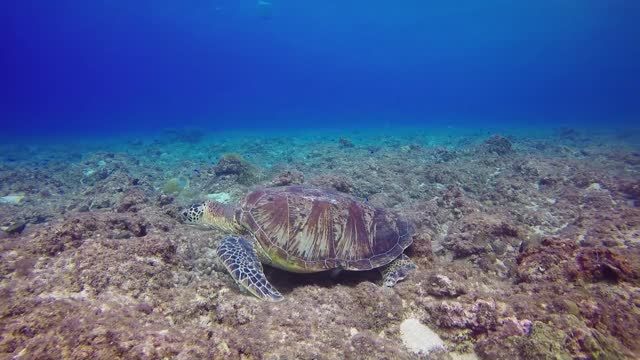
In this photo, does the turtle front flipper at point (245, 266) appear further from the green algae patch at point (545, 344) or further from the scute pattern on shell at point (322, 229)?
the green algae patch at point (545, 344)

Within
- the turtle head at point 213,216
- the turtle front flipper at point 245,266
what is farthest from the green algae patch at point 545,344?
the turtle head at point 213,216

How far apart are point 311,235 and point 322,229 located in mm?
213

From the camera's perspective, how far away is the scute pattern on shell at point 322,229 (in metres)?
4.54

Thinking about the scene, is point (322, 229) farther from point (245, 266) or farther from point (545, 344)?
point (545, 344)

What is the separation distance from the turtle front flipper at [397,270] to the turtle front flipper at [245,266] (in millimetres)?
1631

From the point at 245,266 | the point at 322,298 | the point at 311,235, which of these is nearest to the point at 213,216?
the point at 245,266

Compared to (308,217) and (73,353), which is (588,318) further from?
(73,353)

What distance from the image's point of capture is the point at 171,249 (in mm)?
4102

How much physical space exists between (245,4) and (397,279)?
6665 inches

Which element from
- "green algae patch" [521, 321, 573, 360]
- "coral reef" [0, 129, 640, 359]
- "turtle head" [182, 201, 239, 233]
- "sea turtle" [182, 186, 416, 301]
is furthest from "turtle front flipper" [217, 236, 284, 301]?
"green algae patch" [521, 321, 573, 360]

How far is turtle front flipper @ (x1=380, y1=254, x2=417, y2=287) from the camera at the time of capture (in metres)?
4.25

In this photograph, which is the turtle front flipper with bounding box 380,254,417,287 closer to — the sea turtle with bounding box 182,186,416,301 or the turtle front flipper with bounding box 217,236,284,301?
the sea turtle with bounding box 182,186,416,301

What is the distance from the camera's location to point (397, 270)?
14.8ft

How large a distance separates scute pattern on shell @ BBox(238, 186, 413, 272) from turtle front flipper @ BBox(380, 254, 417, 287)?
0.11 m
